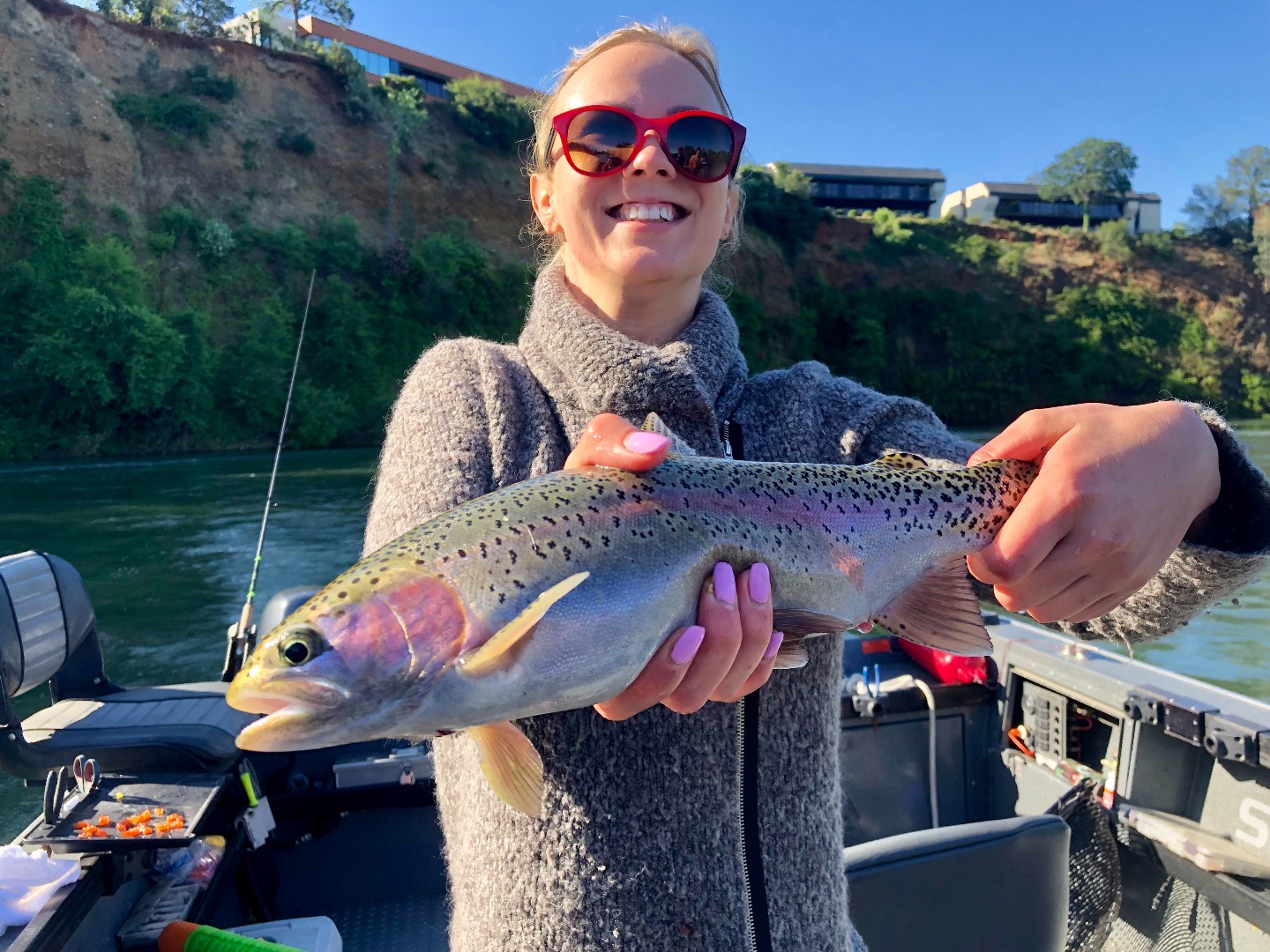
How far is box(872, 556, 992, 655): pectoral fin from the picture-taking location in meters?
2.04

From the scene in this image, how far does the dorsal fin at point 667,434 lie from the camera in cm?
186

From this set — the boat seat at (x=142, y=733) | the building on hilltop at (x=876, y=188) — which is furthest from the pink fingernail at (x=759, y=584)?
the building on hilltop at (x=876, y=188)

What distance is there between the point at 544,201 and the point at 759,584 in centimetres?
128

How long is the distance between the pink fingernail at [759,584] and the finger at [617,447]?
11.8 inches

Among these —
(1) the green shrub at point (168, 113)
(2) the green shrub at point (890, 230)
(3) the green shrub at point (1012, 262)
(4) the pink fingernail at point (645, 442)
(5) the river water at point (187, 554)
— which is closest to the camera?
(4) the pink fingernail at point (645, 442)

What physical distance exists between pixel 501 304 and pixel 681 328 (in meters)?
45.3

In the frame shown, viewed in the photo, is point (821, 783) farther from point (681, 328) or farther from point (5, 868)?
point (5, 868)

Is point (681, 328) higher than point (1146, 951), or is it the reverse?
point (681, 328)

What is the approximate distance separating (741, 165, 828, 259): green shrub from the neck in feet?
214

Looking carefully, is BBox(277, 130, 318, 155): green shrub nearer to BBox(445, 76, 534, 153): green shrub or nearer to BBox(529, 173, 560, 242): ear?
BBox(445, 76, 534, 153): green shrub

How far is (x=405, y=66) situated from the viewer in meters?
69.3

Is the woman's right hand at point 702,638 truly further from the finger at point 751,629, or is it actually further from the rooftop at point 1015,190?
the rooftop at point 1015,190

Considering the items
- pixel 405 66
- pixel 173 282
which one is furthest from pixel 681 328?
pixel 405 66

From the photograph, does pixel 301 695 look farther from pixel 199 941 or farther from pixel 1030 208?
pixel 1030 208
